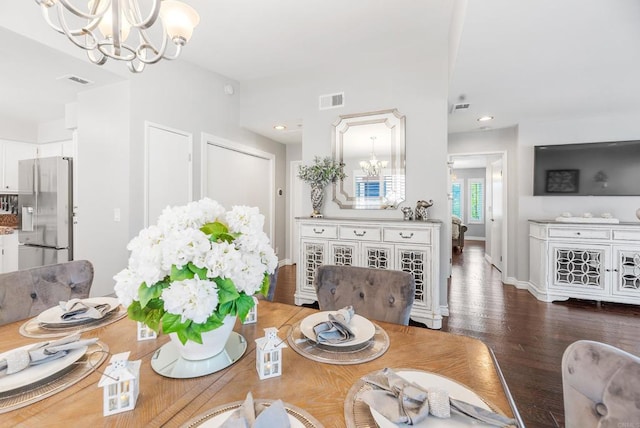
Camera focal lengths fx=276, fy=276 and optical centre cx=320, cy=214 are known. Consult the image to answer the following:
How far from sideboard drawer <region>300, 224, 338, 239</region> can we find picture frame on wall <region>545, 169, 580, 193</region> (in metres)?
3.13

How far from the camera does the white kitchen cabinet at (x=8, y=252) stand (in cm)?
352

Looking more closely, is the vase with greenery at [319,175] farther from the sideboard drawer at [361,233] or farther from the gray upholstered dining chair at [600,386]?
the gray upholstered dining chair at [600,386]

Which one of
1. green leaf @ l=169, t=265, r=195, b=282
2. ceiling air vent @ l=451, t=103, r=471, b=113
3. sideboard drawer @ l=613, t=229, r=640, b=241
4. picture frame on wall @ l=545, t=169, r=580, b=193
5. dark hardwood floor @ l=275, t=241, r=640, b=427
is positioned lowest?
dark hardwood floor @ l=275, t=241, r=640, b=427

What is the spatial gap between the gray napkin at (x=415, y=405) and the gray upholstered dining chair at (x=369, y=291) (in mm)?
607

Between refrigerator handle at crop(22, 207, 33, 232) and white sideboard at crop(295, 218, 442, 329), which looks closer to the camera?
white sideboard at crop(295, 218, 442, 329)

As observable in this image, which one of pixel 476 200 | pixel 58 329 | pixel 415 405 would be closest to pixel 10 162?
pixel 58 329

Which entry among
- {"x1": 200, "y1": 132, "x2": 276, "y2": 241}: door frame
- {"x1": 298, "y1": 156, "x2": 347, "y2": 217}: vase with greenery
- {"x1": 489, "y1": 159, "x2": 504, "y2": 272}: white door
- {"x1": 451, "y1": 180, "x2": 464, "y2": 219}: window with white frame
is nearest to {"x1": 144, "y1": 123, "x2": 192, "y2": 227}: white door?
{"x1": 200, "y1": 132, "x2": 276, "y2": 241}: door frame

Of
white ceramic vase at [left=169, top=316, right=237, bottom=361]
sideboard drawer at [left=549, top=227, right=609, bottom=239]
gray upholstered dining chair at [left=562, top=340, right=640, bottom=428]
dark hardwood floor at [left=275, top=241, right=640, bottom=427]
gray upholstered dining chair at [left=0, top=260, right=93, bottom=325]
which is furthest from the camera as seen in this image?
sideboard drawer at [left=549, top=227, right=609, bottom=239]

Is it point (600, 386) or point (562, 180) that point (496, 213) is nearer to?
point (562, 180)

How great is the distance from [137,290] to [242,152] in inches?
144

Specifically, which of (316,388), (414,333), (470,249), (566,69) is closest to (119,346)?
(316,388)

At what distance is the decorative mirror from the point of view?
3162 millimetres

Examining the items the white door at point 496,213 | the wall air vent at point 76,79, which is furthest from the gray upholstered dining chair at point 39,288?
the white door at point 496,213

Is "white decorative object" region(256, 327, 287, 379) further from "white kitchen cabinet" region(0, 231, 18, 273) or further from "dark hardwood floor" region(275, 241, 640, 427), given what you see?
"white kitchen cabinet" region(0, 231, 18, 273)
